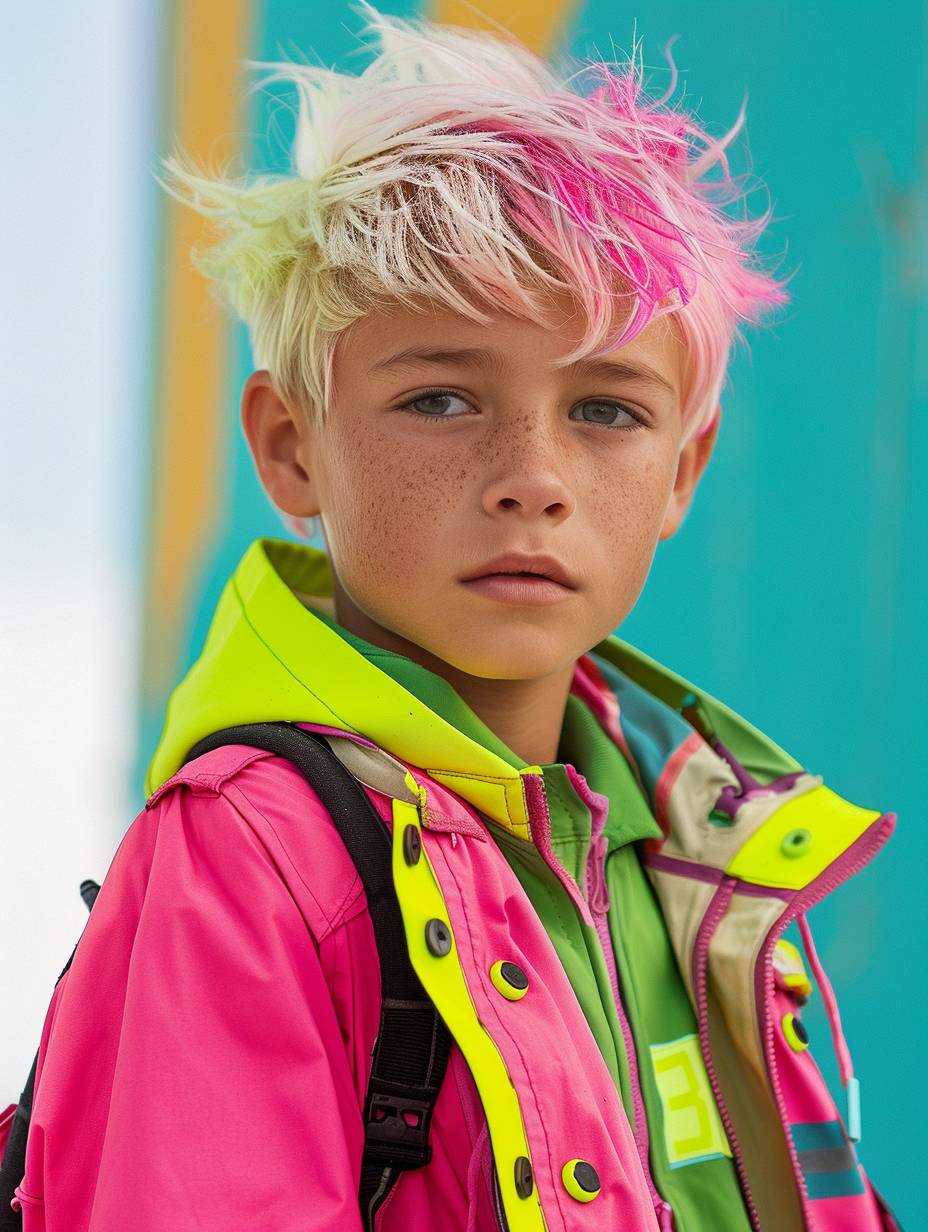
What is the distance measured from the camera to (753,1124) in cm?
117

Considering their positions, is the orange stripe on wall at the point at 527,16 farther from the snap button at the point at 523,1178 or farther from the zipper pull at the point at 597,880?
the snap button at the point at 523,1178

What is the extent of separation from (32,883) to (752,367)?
1.27m

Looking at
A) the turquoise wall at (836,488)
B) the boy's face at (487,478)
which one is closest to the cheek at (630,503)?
the boy's face at (487,478)

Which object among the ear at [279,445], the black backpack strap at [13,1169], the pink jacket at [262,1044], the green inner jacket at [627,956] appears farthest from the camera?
the ear at [279,445]

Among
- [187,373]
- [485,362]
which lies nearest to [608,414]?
[485,362]

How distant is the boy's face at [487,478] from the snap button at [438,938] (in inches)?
9.1

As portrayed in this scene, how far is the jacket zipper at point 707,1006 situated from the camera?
114 cm

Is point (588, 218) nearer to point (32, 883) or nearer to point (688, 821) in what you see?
point (688, 821)

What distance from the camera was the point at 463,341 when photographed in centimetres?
102

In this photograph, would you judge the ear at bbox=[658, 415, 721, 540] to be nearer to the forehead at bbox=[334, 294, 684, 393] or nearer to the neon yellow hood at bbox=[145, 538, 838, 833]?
the forehead at bbox=[334, 294, 684, 393]

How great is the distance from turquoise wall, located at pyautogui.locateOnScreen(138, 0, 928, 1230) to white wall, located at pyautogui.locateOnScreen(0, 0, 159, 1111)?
787 millimetres

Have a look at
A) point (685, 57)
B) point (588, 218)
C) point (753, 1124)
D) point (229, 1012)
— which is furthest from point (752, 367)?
point (229, 1012)

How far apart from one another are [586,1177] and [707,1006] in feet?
1.18

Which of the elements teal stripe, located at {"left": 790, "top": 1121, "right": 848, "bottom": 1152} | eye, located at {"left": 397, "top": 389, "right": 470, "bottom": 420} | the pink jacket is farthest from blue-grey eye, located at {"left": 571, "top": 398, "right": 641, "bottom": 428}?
teal stripe, located at {"left": 790, "top": 1121, "right": 848, "bottom": 1152}
